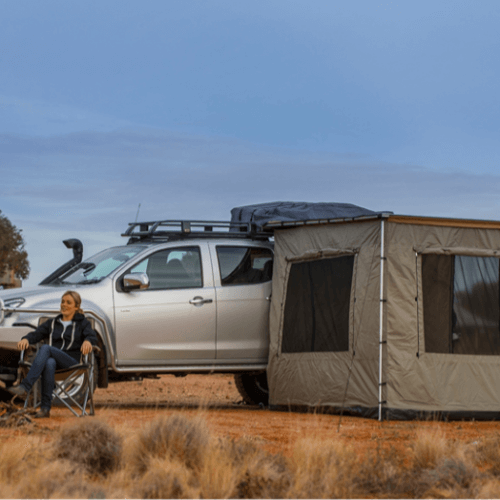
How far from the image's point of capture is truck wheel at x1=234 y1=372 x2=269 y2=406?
12.4 meters

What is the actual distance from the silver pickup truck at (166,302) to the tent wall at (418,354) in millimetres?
2032

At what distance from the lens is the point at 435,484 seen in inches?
220

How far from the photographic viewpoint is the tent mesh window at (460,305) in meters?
10.1

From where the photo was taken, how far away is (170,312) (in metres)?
10.7

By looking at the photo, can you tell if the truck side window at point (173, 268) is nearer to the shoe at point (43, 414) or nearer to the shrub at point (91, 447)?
the shoe at point (43, 414)

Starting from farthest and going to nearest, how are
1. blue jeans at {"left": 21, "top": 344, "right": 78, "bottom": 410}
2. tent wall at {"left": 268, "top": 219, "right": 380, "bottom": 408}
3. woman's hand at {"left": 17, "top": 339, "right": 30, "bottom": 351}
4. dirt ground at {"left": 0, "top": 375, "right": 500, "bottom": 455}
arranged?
tent wall at {"left": 268, "top": 219, "right": 380, "bottom": 408} → woman's hand at {"left": 17, "top": 339, "right": 30, "bottom": 351} → blue jeans at {"left": 21, "top": 344, "right": 78, "bottom": 410} → dirt ground at {"left": 0, "top": 375, "right": 500, "bottom": 455}

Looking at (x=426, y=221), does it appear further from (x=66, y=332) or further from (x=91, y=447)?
(x=91, y=447)

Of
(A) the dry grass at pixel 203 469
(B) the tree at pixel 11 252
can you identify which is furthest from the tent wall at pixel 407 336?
(B) the tree at pixel 11 252

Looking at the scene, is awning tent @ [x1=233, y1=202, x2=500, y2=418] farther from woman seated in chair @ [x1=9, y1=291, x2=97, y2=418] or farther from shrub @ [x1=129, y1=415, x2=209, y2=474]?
shrub @ [x1=129, y1=415, x2=209, y2=474]

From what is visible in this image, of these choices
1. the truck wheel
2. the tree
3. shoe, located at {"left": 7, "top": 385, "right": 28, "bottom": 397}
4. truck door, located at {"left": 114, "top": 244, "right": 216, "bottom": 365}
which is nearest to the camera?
shoe, located at {"left": 7, "top": 385, "right": 28, "bottom": 397}

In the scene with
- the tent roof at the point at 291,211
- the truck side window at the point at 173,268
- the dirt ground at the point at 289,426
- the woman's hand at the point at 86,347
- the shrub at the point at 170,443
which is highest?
the tent roof at the point at 291,211

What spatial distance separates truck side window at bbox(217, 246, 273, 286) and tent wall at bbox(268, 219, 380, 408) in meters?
0.26

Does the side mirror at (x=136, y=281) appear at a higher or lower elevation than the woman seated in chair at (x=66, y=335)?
higher

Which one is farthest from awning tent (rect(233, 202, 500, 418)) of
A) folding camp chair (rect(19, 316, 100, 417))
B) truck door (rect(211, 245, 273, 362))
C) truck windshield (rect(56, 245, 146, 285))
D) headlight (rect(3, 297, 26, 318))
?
headlight (rect(3, 297, 26, 318))
